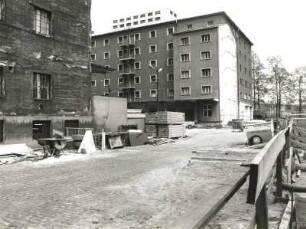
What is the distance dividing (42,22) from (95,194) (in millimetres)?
13726

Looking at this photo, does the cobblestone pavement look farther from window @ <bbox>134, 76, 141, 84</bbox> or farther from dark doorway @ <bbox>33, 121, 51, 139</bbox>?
window @ <bbox>134, 76, 141, 84</bbox>

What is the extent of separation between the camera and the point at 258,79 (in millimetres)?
68438

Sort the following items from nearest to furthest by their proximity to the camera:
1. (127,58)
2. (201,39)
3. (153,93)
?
1. (201,39)
2. (153,93)
3. (127,58)

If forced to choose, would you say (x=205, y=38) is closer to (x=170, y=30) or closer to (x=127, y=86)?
(x=170, y=30)

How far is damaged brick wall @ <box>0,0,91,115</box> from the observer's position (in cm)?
1689

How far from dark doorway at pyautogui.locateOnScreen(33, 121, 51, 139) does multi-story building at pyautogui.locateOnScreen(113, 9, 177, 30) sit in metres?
88.3

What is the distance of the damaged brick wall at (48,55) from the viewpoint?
16891 millimetres

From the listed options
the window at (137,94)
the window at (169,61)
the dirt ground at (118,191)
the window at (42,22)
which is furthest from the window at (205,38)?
the dirt ground at (118,191)

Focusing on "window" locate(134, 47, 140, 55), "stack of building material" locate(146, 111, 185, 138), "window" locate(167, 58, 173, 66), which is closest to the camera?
"stack of building material" locate(146, 111, 185, 138)

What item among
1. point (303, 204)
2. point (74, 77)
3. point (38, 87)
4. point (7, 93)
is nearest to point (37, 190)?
point (303, 204)

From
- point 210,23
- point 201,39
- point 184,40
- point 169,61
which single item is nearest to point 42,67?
point 201,39

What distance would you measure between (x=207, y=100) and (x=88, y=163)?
125 feet

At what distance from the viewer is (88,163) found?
13438 mm

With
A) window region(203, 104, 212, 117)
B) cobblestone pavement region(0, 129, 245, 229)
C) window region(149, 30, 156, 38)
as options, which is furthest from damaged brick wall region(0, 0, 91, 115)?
window region(149, 30, 156, 38)
